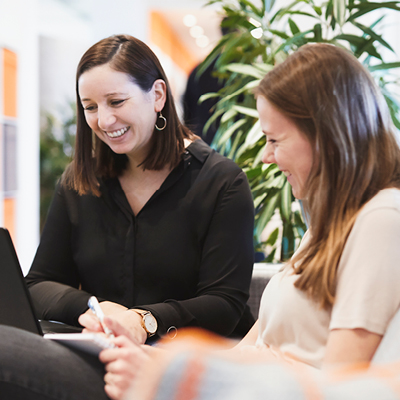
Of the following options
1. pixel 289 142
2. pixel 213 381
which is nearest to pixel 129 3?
pixel 289 142

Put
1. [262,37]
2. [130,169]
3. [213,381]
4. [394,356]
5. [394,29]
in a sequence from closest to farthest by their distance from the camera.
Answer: [213,381]
[394,356]
[130,169]
[262,37]
[394,29]

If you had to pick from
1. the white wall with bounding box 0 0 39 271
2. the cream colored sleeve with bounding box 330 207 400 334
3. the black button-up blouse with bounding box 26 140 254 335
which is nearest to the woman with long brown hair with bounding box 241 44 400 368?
the cream colored sleeve with bounding box 330 207 400 334

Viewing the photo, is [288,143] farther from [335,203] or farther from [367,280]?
[367,280]

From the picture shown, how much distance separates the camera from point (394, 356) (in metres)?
0.74

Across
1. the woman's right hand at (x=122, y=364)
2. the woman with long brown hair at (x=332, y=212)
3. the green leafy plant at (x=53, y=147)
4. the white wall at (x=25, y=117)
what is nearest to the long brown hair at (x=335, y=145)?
the woman with long brown hair at (x=332, y=212)

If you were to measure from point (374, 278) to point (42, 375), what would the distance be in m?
0.56

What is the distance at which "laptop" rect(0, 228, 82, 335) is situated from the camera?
3.43ft

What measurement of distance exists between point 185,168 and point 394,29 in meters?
2.53

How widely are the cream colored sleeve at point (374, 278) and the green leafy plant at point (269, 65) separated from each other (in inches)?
46.6

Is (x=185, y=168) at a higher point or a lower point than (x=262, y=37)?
lower

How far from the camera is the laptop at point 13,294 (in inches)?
41.1

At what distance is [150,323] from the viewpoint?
1.22 m

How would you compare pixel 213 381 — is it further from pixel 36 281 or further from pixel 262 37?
pixel 262 37

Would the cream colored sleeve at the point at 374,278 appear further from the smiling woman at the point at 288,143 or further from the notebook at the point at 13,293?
the notebook at the point at 13,293
